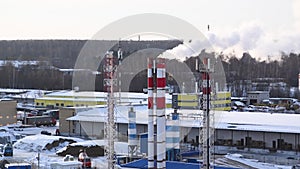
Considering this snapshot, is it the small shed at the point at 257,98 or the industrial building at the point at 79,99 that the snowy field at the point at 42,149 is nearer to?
the industrial building at the point at 79,99

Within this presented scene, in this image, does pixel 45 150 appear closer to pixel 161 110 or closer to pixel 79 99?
pixel 161 110

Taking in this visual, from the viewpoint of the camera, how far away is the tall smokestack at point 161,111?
7.88 meters

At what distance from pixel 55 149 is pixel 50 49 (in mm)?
52107

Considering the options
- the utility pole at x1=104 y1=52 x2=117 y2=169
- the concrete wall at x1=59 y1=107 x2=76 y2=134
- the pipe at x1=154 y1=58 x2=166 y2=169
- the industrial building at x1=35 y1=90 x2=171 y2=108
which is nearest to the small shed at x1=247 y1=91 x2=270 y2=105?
the industrial building at x1=35 y1=90 x2=171 y2=108

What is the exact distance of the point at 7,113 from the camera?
779 inches

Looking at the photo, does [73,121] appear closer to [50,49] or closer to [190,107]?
[190,107]

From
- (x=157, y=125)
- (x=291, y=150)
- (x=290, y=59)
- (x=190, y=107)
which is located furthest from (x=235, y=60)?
(x=157, y=125)

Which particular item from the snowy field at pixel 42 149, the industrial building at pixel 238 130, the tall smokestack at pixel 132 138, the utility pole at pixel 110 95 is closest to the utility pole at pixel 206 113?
the utility pole at pixel 110 95

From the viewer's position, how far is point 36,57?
60750 mm

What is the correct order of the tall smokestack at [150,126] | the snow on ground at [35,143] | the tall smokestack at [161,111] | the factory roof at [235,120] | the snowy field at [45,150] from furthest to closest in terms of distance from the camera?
the snow on ground at [35,143] → the factory roof at [235,120] → the snowy field at [45,150] → the tall smokestack at [150,126] → the tall smokestack at [161,111]

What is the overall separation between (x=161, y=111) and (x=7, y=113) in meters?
13.1

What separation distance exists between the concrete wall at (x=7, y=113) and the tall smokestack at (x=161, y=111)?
12830 millimetres

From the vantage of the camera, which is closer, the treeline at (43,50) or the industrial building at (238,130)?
the industrial building at (238,130)

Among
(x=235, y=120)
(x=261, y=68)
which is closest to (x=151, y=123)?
(x=235, y=120)
